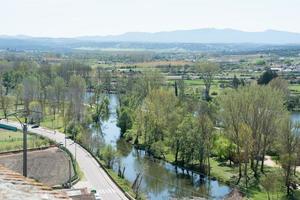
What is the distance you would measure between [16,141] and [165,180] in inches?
666

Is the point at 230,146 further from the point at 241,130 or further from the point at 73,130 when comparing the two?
the point at 73,130

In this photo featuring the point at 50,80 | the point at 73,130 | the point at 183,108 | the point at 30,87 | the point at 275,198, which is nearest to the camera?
the point at 275,198

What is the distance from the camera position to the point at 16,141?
42750 mm

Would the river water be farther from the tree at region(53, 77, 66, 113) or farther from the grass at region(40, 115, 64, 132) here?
the tree at region(53, 77, 66, 113)

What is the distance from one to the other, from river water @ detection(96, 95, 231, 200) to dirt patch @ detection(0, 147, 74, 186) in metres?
4.25

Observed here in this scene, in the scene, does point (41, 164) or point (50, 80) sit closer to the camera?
point (41, 164)

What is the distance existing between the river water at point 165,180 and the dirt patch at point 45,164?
4251 mm

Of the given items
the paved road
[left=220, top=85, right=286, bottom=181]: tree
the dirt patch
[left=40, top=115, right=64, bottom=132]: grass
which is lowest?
[left=40, top=115, right=64, bottom=132]: grass

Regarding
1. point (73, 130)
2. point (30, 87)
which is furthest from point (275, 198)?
point (30, 87)

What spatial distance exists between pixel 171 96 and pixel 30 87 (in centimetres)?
2565

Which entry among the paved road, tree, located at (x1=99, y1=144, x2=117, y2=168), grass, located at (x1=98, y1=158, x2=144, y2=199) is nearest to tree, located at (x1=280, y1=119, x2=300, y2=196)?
grass, located at (x1=98, y1=158, x2=144, y2=199)

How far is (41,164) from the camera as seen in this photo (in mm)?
35062

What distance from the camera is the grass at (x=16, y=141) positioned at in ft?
132

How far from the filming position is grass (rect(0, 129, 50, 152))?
40.1 meters
